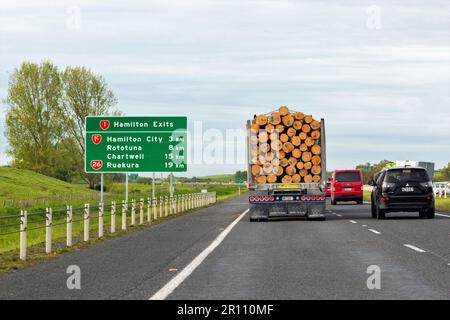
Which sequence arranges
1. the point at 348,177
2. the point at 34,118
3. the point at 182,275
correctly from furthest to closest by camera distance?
the point at 34,118, the point at 348,177, the point at 182,275

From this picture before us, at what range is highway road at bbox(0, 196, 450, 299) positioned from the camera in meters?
9.98

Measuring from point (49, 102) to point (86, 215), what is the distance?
60.8 m

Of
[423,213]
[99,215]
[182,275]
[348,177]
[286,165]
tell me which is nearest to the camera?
[182,275]

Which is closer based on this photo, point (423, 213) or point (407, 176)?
point (407, 176)

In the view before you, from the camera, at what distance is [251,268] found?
41.9ft

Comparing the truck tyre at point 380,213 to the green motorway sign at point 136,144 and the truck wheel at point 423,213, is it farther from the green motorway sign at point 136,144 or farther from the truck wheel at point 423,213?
the green motorway sign at point 136,144

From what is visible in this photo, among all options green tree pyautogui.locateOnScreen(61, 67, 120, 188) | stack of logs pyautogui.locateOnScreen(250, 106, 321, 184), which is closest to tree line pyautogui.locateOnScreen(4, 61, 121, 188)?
green tree pyautogui.locateOnScreen(61, 67, 120, 188)

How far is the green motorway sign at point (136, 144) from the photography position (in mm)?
34156

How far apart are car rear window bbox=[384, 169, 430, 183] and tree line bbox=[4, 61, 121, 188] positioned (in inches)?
2096

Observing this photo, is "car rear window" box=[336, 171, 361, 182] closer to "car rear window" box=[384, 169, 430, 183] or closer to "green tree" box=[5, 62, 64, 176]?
"car rear window" box=[384, 169, 430, 183]

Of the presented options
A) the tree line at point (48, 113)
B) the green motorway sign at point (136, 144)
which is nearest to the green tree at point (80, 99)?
the tree line at point (48, 113)

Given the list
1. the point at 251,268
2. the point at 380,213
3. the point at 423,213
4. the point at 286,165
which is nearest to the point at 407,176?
the point at 380,213

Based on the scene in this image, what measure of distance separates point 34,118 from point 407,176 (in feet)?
187

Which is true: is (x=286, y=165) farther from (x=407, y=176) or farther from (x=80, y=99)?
(x=80, y=99)
